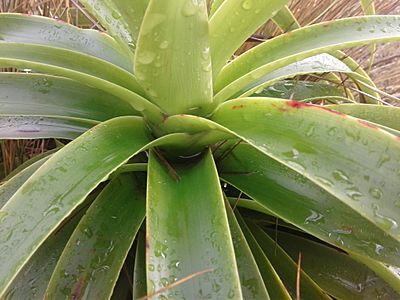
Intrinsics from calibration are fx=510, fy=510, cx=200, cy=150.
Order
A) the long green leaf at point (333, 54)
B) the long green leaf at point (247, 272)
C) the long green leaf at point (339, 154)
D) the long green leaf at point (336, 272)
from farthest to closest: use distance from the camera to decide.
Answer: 1. the long green leaf at point (333, 54)
2. the long green leaf at point (336, 272)
3. the long green leaf at point (247, 272)
4. the long green leaf at point (339, 154)

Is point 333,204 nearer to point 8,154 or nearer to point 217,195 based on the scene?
point 217,195

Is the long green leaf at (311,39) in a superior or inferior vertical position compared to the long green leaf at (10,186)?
superior

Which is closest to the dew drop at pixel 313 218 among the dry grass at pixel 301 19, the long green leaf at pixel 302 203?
the long green leaf at pixel 302 203

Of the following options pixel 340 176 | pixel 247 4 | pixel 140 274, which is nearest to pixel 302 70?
pixel 247 4

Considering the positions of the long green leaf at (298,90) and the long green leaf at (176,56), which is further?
the long green leaf at (298,90)

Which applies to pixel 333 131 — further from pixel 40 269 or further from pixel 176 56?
pixel 40 269

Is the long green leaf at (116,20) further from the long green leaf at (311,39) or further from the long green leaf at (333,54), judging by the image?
the long green leaf at (333,54)

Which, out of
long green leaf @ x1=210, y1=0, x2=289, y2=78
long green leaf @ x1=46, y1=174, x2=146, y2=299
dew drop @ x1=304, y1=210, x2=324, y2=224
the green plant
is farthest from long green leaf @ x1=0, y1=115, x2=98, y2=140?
dew drop @ x1=304, y1=210, x2=324, y2=224
